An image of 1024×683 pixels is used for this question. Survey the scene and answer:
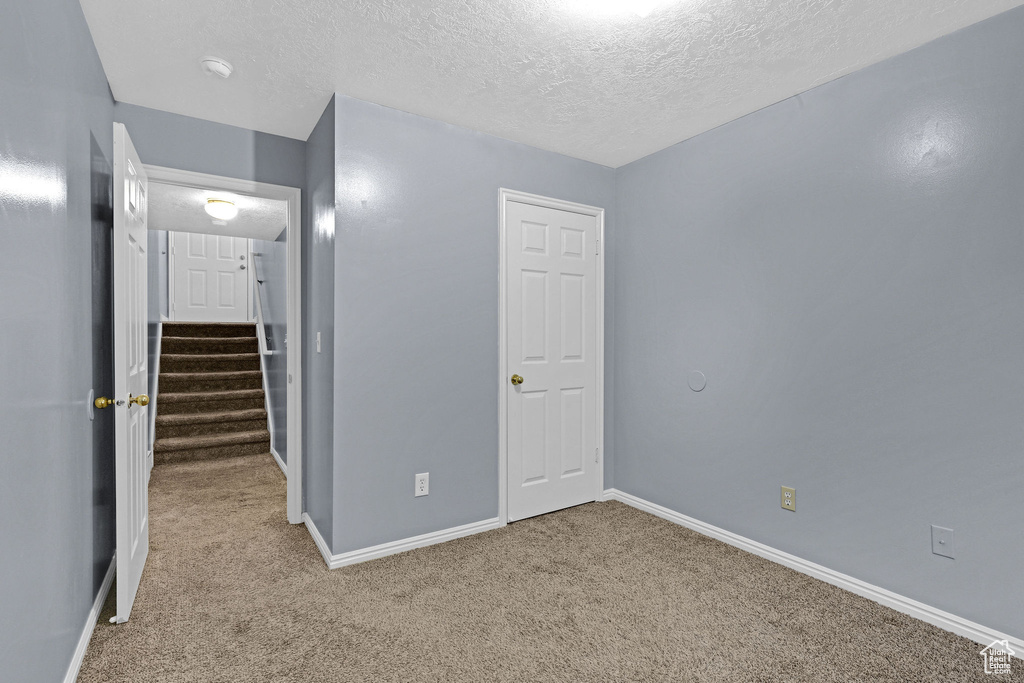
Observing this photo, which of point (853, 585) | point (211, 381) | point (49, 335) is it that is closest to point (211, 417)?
point (211, 381)

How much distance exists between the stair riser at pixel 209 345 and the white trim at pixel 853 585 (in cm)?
502

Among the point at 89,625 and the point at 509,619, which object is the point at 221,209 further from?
the point at 509,619

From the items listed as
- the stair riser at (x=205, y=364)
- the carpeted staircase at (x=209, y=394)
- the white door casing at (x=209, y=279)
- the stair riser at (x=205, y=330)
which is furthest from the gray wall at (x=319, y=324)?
the white door casing at (x=209, y=279)

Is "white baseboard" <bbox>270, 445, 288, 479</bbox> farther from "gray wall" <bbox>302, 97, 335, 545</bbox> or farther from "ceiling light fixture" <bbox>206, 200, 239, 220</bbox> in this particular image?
"ceiling light fixture" <bbox>206, 200, 239, 220</bbox>

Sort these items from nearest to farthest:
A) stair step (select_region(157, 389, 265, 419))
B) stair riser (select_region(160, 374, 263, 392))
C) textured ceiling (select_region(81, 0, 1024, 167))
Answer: textured ceiling (select_region(81, 0, 1024, 167))
stair step (select_region(157, 389, 265, 419))
stair riser (select_region(160, 374, 263, 392))

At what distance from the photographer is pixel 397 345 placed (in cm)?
264

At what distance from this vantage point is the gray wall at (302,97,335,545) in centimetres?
254

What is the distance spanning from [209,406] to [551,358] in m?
3.85

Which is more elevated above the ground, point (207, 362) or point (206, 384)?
point (207, 362)

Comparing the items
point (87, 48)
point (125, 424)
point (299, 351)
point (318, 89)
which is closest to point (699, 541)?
point (299, 351)

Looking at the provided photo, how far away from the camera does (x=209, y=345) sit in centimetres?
581

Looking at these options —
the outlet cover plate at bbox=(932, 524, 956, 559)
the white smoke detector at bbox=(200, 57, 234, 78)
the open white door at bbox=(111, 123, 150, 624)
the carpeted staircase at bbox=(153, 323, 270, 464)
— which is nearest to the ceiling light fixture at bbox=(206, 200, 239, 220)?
the open white door at bbox=(111, 123, 150, 624)

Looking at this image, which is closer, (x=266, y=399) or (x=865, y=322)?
(x=865, y=322)

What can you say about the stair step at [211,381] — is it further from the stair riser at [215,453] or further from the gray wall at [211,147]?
the gray wall at [211,147]
